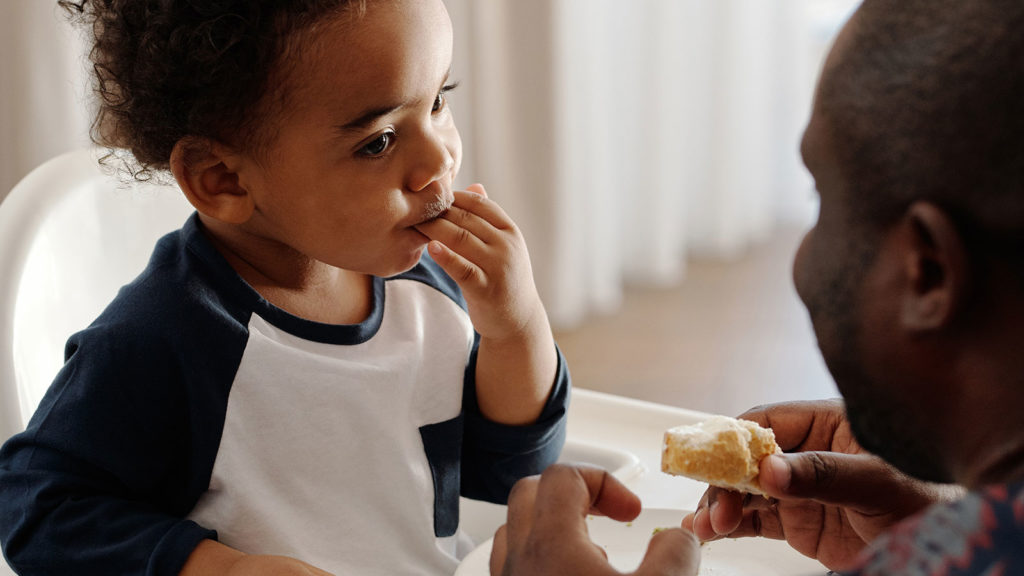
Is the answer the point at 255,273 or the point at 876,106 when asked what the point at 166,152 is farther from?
the point at 876,106

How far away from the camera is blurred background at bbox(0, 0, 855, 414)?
2.50 metres

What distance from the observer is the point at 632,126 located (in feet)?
9.53

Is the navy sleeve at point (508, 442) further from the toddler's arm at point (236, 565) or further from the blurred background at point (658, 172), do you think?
the blurred background at point (658, 172)

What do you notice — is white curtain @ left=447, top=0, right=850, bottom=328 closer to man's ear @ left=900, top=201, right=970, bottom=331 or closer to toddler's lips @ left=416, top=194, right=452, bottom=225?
toddler's lips @ left=416, top=194, right=452, bottom=225

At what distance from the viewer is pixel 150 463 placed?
0.83 m

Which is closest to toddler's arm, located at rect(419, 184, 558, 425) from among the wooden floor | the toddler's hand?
the toddler's hand

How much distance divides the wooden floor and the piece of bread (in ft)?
5.21

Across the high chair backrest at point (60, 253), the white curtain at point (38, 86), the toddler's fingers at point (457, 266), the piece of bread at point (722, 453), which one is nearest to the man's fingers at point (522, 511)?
the piece of bread at point (722, 453)

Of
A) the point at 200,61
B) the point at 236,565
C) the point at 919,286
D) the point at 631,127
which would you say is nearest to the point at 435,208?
the point at 200,61

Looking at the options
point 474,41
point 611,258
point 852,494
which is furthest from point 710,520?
point 611,258

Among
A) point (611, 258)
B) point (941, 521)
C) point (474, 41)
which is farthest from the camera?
point (611, 258)

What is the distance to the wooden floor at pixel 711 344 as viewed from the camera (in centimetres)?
247

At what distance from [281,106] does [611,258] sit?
2.13 meters

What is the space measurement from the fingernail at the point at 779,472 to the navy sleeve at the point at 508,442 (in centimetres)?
31
